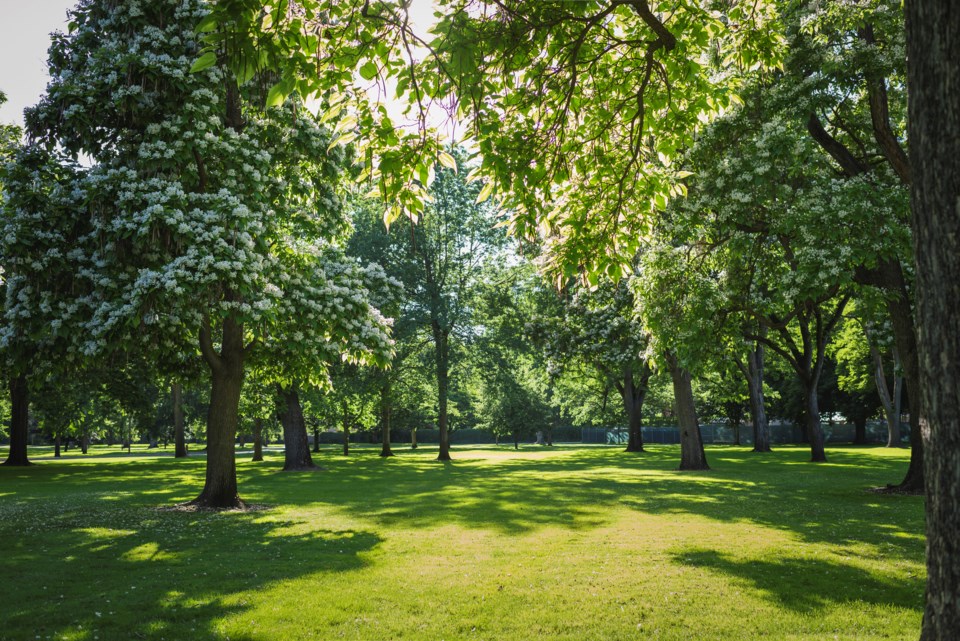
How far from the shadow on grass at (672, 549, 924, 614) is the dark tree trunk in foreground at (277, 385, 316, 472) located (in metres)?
26.6

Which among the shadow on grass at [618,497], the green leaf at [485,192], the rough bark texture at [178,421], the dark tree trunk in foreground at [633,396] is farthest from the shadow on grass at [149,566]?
the rough bark texture at [178,421]

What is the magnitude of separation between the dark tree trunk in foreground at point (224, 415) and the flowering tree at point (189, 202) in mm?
35

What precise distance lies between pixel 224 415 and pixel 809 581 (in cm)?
1346

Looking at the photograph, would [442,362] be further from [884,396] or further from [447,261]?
[884,396]

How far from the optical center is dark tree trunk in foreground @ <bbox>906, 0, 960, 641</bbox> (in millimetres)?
3539

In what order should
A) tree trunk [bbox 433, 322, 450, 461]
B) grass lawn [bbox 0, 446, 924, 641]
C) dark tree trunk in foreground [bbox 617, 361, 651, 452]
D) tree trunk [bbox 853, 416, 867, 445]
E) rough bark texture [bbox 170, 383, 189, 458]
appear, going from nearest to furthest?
1. grass lawn [bbox 0, 446, 924, 641]
2. tree trunk [bbox 433, 322, 450, 461]
3. dark tree trunk in foreground [bbox 617, 361, 651, 452]
4. rough bark texture [bbox 170, 383, 189, 458]
5. tree trunk [bbox 853, 416, 867, 445]

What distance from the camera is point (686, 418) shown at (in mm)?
29797

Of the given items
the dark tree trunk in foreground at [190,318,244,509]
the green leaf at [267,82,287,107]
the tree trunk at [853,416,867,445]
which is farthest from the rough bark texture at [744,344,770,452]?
the green leaf at [267,82,287,107]

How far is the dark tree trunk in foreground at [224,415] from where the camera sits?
17.3m

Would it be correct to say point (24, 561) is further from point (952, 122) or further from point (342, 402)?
point (342, 402)

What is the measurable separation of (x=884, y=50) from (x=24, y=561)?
1906 cm

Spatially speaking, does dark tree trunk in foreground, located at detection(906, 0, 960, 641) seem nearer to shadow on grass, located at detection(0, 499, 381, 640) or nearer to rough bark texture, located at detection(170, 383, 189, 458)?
shadow on grass, located at detection(0, 499, 381, 640)

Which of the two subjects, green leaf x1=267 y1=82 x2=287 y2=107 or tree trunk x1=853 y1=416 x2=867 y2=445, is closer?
green leaf x1=267 y1=82 x2=287 y2=107

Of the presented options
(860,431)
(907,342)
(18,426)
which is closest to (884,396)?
(860,431)
